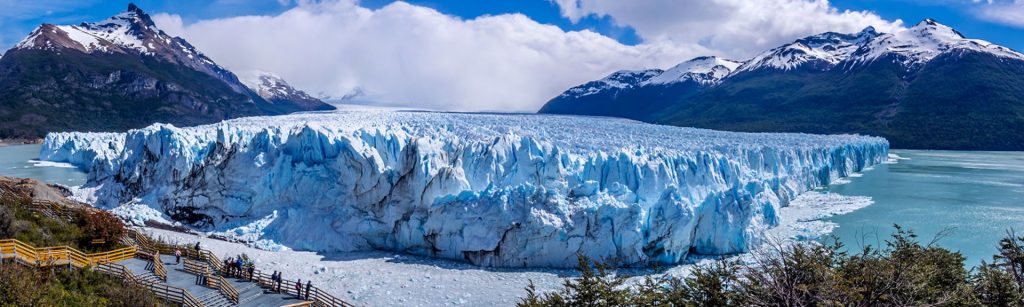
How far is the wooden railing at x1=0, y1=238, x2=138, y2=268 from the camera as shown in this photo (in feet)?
32.3

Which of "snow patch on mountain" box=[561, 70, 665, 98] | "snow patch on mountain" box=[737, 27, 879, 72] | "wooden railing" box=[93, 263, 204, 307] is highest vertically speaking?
"snow patch on mountain" box=[737, 27, 879, 72]

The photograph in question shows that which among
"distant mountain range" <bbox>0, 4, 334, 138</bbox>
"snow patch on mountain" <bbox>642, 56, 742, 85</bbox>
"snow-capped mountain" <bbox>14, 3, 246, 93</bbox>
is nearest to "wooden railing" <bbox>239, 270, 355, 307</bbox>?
Result: "distant mountain range" <bbox>0, 4, 334, 138</bbox>

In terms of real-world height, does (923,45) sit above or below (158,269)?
above

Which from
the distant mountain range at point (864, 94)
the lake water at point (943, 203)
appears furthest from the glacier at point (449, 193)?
the distant mountain range at point (864, 94)

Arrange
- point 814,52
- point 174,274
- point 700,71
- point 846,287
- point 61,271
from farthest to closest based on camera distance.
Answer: point 700,71, point 814,52, point 174,274, point 61,271, point 846,287

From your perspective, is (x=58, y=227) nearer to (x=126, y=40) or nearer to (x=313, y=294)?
(x=313, y=294)

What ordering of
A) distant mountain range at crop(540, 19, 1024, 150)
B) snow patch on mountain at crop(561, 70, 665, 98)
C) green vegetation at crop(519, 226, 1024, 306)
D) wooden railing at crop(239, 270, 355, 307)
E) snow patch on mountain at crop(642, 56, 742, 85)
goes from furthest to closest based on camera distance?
snow patch on mountain at crop(561, 70, 665, 98)
snow patch on mountain at crop(642, 56, 742, 85)
distant mountain range at crop(540, 19, 1024, 150)
wooden railing at crop(239, 270, 355, 307)
green vegetation at crop(519, 226, 1024, 306)

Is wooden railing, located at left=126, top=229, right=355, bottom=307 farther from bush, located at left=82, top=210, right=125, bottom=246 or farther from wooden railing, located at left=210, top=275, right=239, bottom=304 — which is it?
bush, located at left=82, top=210, right=125, bottom=246

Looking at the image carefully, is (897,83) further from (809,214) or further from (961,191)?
(809,214)

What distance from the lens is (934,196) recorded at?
27875 mm

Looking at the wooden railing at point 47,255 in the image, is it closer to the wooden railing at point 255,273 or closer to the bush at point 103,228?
the bush at point 103,228

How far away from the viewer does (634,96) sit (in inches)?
4437

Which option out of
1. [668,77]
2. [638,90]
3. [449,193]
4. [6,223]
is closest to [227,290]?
[6,223]

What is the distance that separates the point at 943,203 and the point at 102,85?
87.5 m
